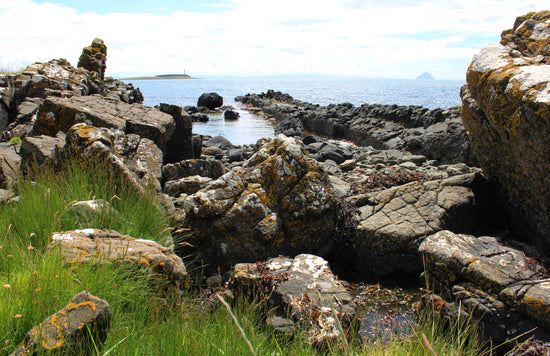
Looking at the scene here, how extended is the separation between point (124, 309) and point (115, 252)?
0.73 meters

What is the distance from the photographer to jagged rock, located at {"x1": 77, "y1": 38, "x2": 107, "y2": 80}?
29391 millimetres

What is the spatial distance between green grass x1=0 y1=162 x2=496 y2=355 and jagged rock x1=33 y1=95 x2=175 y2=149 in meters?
5.09

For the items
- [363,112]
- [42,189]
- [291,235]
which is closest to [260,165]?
[291,235]

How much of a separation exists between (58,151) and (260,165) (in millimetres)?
3621

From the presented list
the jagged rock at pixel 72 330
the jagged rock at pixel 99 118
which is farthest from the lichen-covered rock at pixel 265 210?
the jagged rock at pixel 99 118

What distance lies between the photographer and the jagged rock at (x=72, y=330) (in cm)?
226

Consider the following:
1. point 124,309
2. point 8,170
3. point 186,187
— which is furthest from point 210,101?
point 124,309

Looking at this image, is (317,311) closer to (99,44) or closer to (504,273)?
(504,273)

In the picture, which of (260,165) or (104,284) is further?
(260,165)

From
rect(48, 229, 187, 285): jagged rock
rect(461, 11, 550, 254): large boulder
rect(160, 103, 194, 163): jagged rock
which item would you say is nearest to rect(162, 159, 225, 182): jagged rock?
rect(160, 103, 194, 163): jagged rock

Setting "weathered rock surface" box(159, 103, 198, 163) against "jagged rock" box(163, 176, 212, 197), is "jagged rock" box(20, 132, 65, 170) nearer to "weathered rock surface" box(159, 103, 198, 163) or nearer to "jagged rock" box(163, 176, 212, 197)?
"jagged rock" box(163, 176, 212, 197)

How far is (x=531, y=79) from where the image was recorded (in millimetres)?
5684

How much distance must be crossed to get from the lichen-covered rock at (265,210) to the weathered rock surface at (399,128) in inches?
390

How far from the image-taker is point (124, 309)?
10.9ft
